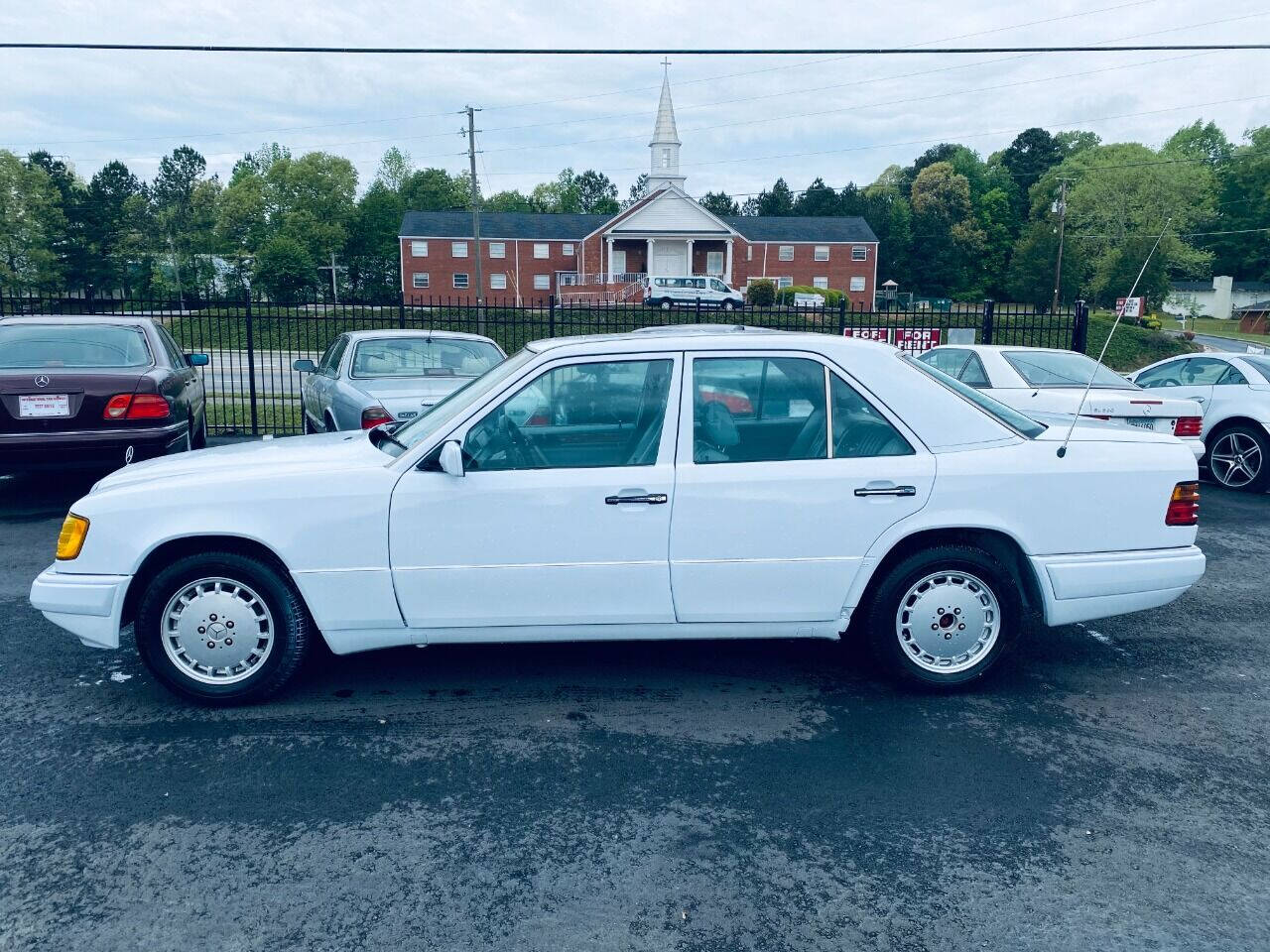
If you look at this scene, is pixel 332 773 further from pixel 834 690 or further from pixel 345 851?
pixel 834 690

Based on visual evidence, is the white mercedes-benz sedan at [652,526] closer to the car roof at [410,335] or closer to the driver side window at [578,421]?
the driver side window at [578,421]

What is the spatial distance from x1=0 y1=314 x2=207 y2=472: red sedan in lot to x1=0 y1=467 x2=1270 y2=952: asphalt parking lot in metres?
3.30

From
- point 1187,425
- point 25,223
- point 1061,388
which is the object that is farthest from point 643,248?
point 1187,425

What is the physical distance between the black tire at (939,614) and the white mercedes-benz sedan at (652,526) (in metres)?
0.01

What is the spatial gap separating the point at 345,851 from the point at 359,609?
127cm

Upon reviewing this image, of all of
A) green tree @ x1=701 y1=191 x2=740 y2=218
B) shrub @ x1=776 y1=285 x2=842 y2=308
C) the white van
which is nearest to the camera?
the white van

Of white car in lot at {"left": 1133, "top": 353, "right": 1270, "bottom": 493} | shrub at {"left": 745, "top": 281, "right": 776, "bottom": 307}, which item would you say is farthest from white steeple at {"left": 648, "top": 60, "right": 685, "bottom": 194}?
white car in lot at {"left": 1133, "top": 353, "right": 1270, "bottom": 493}

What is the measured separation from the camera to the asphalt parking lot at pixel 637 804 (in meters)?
3.00

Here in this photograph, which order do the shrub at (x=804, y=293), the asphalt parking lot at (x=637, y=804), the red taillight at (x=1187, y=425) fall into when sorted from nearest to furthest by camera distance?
1. the asphalt parking lot at (x=637, y=804)
2. the red taillight at (x=1187, y=425)
3. the shrub at (x=804, y=293)

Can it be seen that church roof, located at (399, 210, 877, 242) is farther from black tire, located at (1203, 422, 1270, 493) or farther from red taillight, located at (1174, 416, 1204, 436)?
red taillight, located at (1174, 416, 1204, 436)

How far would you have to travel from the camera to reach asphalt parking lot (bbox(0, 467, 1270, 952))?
118 inches

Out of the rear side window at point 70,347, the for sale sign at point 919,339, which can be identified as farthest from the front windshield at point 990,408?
the for sale sign at point 919,339

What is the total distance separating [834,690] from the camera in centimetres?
482

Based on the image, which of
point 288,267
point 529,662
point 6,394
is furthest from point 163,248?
point 529,662
